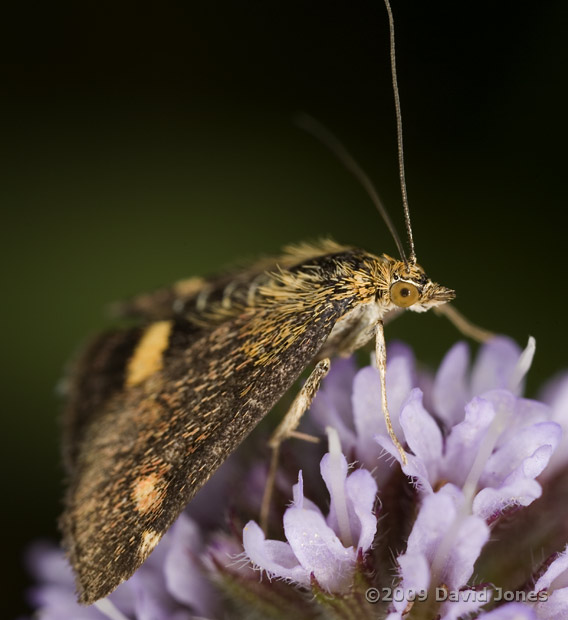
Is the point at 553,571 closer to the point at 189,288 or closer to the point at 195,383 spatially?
the point at 195,383

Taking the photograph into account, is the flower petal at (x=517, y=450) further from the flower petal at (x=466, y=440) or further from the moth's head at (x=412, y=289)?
the moth's head at (x=412, y=289)

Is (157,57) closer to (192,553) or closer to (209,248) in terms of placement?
(209,248)

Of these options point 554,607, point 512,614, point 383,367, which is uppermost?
point 383,367

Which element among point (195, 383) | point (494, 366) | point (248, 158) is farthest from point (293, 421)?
point (248, 158)

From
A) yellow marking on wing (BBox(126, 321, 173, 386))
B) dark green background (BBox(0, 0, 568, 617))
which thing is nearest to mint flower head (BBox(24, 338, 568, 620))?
yellow marking on wing (BBox(126, 321, 173, 386))

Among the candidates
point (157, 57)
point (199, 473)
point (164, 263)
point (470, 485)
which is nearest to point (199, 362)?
point (199, 473)

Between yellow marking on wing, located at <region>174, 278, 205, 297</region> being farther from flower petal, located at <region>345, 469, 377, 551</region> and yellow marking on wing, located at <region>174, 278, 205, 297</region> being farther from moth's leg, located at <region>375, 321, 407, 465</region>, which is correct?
flower petal, located at <region>345, 469, 377, 551</region>
